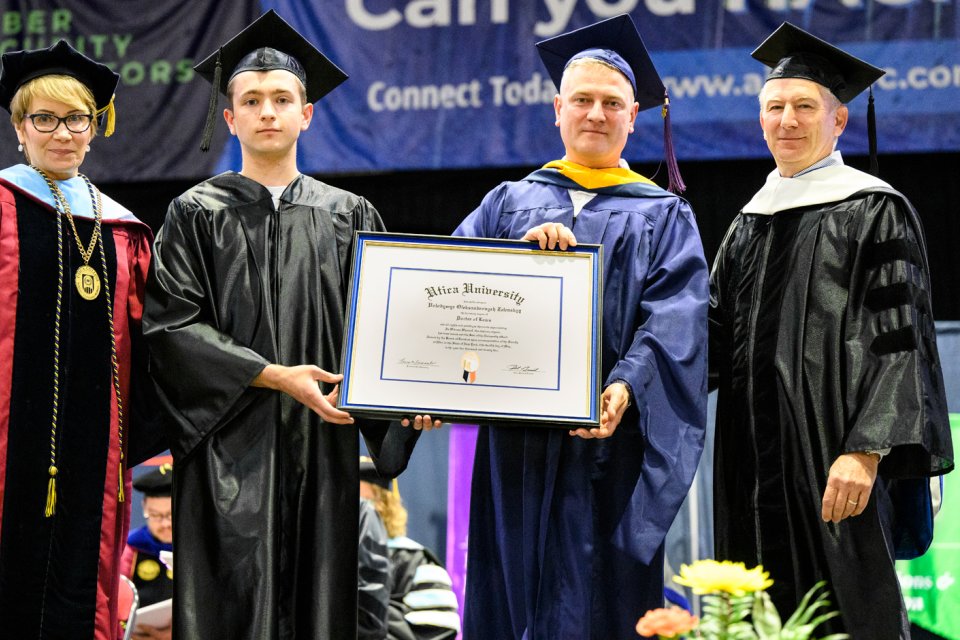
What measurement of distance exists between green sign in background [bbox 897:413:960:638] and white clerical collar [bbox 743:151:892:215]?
307 centimetres

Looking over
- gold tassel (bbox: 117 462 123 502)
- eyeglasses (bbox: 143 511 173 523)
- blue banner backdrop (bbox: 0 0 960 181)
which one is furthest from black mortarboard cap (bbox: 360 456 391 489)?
gold tassel (bbox: 117 462 123 502)

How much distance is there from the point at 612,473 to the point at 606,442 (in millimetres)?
91

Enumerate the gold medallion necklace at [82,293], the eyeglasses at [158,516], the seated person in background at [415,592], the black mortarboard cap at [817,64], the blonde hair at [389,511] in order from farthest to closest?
the blonde hair at [389,511] < the eyeglasses at [158,516] < the seated person in background at [415,592] < the black mortarboard cap at [817,64] < the gold medallion necklace at [82,293]

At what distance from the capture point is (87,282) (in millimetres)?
3721

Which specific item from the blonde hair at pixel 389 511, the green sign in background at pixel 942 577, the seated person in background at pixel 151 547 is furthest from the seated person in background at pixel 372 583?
the green sign in background at pixel 942 577

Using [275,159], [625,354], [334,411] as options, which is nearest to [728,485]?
[625,354]

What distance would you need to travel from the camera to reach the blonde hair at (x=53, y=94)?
3781mm

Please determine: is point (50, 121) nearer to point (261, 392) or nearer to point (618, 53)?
point (261, 392)

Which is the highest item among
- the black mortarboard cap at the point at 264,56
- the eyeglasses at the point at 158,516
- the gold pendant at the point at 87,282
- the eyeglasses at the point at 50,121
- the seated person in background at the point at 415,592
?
the black mortarboard cap at the point at 264,56

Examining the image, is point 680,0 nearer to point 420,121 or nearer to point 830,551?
point 420,121

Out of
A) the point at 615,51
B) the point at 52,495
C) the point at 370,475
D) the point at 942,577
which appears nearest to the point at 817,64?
the point at 615,51

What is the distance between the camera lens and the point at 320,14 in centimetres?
795

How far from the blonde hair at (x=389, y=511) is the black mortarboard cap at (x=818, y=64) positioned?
11.9 ft

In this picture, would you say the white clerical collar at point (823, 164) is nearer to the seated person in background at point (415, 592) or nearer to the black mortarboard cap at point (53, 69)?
the black mortarboard cap at point (53, 69)
